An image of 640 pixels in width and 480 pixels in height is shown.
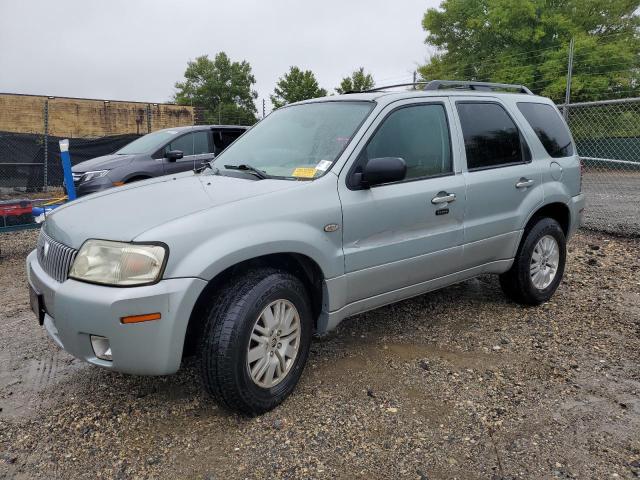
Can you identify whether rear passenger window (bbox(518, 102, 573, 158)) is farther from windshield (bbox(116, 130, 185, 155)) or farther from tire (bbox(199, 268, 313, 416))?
windshield (bbox(116, 130, 185, 155))

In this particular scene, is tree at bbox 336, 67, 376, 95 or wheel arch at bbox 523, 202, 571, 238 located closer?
wheel arch at bbox 523, 202, 571, 238

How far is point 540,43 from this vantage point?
97.0 feet

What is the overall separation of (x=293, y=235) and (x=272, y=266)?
0.25 metres

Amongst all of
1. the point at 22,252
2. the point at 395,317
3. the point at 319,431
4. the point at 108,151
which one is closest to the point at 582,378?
the point at 395,317

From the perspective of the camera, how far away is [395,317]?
4496 mm

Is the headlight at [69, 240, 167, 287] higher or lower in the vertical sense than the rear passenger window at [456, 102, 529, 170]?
lower

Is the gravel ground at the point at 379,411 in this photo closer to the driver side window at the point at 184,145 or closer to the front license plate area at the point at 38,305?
the front license plate area at the point at 38,305

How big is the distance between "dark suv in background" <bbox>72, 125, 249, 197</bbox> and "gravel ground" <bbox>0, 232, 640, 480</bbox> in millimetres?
4055

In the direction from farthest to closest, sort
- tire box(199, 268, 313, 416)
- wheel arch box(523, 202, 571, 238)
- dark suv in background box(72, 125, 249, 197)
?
dark suv in background box(72, 125, 249, 197) → wheel arch box(523, 202, 571, 238) → tire box(199, 268, 313, 416)

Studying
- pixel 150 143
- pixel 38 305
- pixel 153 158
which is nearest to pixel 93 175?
pixel 153 158

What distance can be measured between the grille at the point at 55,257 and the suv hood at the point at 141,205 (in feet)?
0.13

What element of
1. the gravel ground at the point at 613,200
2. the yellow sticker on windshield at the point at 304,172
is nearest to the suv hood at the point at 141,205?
the yellow sticker on windshield at the point at 304,172

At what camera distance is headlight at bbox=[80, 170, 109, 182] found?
26.9 feet

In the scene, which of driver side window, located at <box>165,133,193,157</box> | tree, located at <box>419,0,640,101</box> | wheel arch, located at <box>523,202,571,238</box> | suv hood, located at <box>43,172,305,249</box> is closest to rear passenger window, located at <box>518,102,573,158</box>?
wheel arch, located at <box>523,202,571,238</box>
